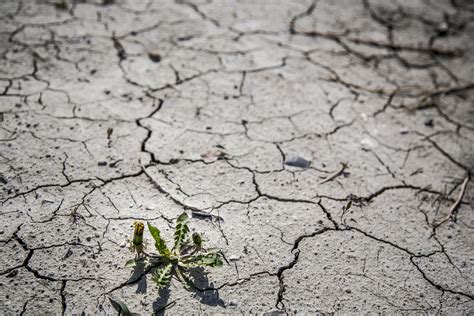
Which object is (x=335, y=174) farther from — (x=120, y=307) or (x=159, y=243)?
(x=120, y=307)

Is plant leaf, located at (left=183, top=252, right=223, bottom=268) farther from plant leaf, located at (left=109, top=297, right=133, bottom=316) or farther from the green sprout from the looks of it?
plant leaf, located at (left=109, top=297, right=133, bottom=316)

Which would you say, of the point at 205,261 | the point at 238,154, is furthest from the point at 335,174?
the point at 205,261

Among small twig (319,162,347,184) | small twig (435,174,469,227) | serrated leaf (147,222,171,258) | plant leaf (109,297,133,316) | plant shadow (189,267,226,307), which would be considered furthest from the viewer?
small twig (319,162,347,184)

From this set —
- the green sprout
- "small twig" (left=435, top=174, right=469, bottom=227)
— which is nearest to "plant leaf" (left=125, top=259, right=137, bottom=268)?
the green sprout

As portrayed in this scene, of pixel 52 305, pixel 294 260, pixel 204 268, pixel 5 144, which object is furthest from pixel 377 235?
pixel 5 144

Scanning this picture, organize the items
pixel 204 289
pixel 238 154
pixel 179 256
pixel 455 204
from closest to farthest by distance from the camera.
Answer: pixel 204 289 < pixel 179 256 < pixel 455 204 < pixel 238 154

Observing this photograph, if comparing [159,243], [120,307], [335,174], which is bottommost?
[120,307]
